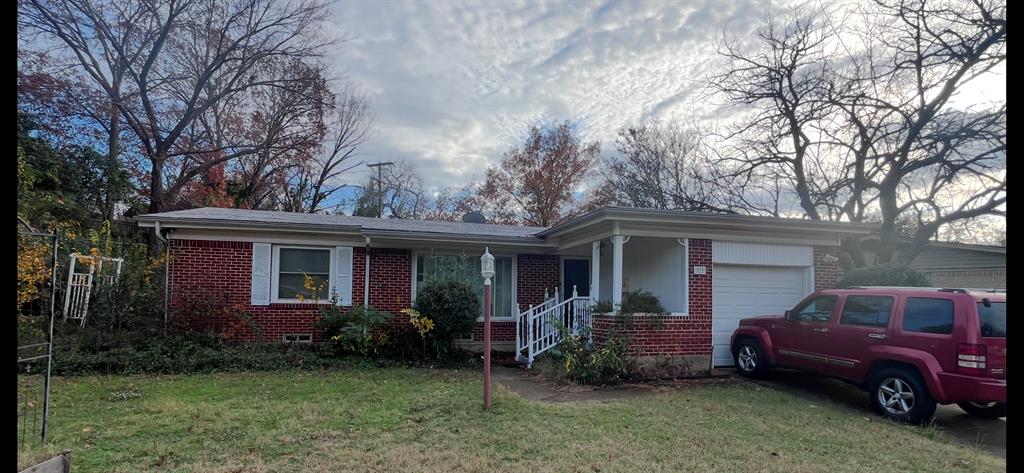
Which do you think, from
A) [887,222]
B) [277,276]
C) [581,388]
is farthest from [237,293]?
[887,222]

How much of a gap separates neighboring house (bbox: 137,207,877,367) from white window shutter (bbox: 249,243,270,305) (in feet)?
0.07

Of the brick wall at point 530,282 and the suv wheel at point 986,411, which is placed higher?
the brick wall at point 530,282

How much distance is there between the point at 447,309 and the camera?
10.3 metres

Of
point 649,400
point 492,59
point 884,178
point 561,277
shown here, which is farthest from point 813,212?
point 649,400

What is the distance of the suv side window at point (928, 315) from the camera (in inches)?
240

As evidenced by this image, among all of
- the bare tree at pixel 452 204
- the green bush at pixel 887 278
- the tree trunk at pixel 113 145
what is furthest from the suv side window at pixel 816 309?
the bare tree at pixel 452 204

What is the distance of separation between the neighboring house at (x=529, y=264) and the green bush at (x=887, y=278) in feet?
1.50

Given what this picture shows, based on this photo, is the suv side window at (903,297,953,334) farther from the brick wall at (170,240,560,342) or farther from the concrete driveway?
the brick wall at (170,240,560,342)

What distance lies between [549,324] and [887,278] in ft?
20.9

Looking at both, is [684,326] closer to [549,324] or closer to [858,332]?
[549,324]

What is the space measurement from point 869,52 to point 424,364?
14.0 m

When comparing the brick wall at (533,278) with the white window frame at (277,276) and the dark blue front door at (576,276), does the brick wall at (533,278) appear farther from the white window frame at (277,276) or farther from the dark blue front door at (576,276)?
the white window frame at (277,276)

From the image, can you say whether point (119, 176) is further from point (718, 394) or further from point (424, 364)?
point (718, 394)

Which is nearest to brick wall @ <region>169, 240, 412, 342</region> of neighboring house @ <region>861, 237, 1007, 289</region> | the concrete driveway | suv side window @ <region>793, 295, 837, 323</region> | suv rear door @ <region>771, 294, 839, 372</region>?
suv rear door @ <region>771, 294, 839, 372</region>
